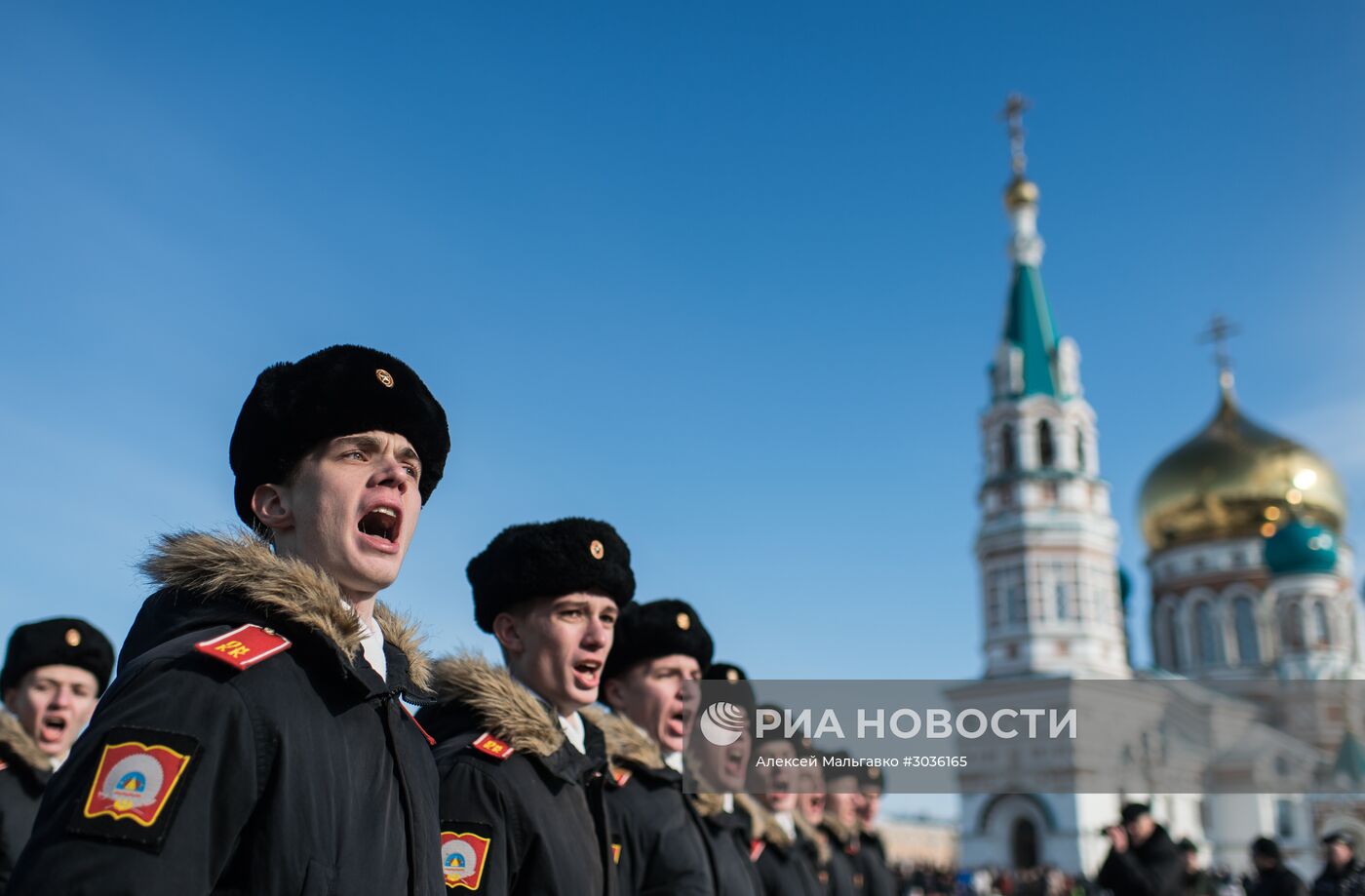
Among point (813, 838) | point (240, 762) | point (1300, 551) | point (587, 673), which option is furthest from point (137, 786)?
point (1300, 551)

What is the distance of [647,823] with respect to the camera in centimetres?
468

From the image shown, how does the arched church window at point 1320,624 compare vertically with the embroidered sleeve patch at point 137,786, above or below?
above

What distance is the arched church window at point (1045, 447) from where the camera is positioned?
42750 mm

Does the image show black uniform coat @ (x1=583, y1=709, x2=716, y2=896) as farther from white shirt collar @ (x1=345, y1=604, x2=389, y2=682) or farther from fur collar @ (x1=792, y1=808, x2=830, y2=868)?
fur collar @ (x1=792, y1=808, x2=830, y2=868)

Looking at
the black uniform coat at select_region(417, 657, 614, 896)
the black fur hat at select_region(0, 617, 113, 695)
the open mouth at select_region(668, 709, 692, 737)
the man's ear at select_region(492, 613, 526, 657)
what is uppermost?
the black fur hat at select_region(0, 617, 113, 695)

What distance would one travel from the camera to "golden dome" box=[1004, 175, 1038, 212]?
154ft

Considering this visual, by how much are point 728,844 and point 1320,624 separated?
49567 mm

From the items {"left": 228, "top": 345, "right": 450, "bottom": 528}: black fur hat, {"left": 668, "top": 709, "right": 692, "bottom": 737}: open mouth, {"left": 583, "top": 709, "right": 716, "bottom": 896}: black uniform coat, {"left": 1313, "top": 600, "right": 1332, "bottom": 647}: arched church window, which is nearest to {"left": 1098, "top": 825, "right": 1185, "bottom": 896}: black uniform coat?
{"left": 668, "top": 709, "right": 692, "bottom": 737}: open mouth

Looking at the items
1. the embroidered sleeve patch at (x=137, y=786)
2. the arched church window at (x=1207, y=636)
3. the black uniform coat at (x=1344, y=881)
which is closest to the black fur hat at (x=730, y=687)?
the embroidered sleeve patch at (x=137, y=786)

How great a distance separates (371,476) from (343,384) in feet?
0.65

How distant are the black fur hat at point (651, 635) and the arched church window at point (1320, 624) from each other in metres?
49.4

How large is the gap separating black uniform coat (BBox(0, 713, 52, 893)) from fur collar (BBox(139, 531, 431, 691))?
3.31m

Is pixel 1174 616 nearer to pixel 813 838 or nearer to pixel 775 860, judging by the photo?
pixel 813 838

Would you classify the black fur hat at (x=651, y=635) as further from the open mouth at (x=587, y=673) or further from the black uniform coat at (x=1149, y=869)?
the black uniform coat at (x=1149, y=869)
